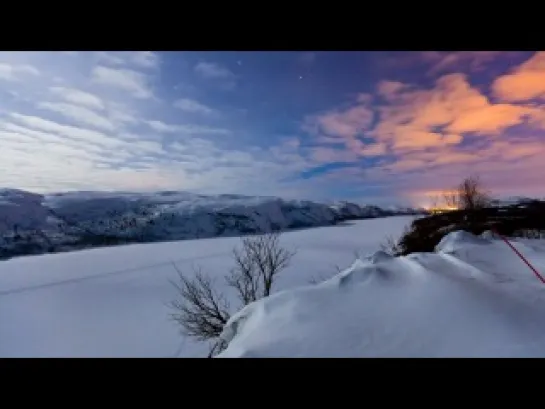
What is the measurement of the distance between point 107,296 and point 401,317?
21046mm

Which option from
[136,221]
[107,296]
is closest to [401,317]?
[107,296]

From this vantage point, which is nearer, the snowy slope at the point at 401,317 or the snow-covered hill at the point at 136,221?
the snowy slope at the point at 401,317

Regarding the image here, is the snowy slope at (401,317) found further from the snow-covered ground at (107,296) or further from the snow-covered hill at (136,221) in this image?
the snow-covered hill at (136,221)

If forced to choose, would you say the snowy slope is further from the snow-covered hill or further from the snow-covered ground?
the snow-covered hill

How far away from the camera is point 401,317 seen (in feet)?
6.15

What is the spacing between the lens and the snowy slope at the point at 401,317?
5.00 ft

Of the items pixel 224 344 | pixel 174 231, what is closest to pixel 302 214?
pixel 174 231

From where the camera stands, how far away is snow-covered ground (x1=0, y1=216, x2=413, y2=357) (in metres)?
12.5

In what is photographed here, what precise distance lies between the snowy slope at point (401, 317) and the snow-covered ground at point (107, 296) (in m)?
10.1

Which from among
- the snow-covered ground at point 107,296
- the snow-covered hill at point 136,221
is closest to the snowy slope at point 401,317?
the snow-covered ground at point 107,296

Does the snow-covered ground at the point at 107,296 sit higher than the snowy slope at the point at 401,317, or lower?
lower

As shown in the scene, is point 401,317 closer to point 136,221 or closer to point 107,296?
point 107,296

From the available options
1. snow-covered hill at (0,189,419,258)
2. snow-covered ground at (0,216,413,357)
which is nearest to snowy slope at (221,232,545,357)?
snow-covered ground at (0,216,413,357)
